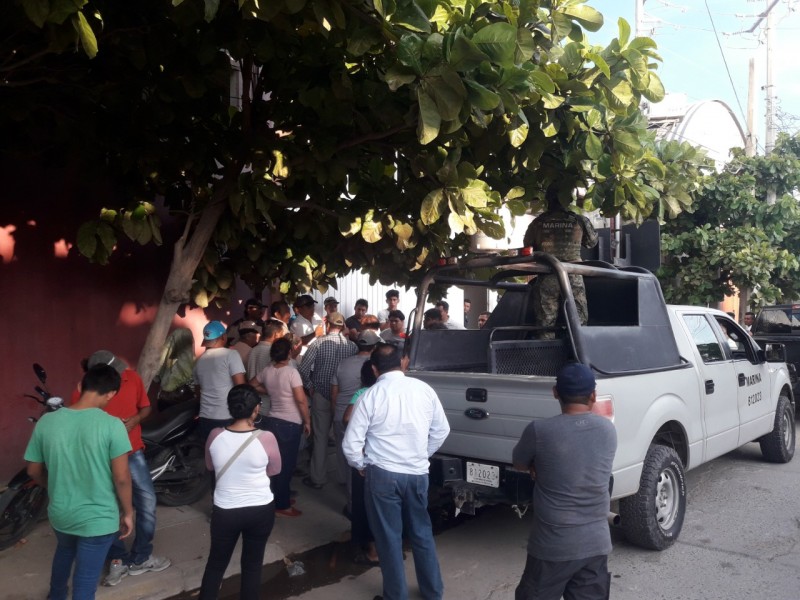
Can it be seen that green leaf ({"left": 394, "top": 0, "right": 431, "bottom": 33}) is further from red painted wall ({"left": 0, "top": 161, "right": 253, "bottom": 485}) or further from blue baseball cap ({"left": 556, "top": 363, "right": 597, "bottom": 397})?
red painted wall ({"left": 0, "top": 161, "right": 253, "bottom": 485})

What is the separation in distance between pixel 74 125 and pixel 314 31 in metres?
2.41

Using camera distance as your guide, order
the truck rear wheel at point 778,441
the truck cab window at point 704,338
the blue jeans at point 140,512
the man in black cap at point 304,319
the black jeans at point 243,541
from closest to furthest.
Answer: the black jeans at point 243,541 → the blue jeans at point 140,512 → the truck cab window at point 704,338 → the truck rear wheel at point 778,441 → the man in black cap at point 304,319

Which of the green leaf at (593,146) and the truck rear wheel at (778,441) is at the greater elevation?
the green leaf at (593,146)

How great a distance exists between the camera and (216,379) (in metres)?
5.93

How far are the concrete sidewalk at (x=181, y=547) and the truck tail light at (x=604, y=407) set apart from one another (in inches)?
101

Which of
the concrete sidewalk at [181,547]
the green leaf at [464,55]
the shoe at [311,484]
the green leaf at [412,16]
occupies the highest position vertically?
the green leaf at [412,16]

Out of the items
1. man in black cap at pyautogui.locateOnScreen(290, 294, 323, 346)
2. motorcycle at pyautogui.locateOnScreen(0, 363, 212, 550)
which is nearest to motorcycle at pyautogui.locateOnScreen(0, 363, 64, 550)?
motorcycle at pyautogui.locateOnScreen(0, 363, 212, 550)

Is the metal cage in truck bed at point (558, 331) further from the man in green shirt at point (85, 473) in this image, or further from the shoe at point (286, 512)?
the man in green shirt at point (85, 473)

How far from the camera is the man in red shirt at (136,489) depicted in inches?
184

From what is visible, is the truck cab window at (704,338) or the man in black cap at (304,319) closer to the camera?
the truck cab window at (704,338)

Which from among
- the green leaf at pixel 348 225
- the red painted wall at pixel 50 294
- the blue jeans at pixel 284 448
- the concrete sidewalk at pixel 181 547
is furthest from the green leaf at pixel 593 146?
the red painted wall at pixel 50 294

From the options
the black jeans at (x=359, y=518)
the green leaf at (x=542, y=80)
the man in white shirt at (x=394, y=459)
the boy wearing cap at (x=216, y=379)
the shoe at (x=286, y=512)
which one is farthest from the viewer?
the shoe at (x=286, y=512)

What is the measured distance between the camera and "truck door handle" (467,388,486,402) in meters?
4.90

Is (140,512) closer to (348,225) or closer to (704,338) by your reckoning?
(348,225)
